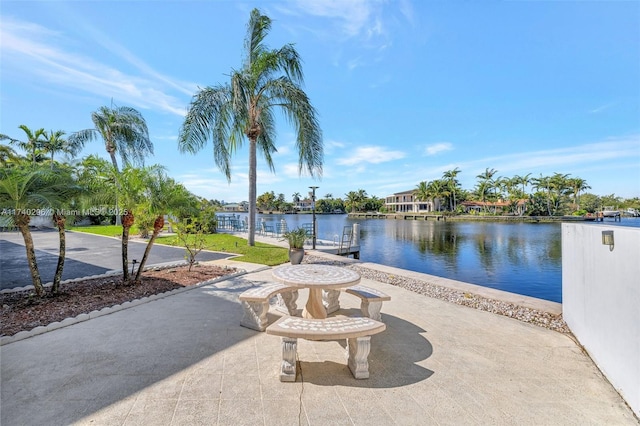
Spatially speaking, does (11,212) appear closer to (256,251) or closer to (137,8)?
(137,8)

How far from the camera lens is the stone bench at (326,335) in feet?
7.58

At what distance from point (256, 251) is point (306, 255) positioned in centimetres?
187

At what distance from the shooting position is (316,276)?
3525 mm

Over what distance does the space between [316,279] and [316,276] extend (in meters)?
0.15

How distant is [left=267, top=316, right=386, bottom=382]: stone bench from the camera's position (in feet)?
7.58

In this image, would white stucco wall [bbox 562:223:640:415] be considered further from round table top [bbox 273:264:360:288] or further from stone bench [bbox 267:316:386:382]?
round table top [bbox 273:264:360:288]

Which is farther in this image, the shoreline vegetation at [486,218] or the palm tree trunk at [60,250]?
the shoreline vegetation at [486,218]

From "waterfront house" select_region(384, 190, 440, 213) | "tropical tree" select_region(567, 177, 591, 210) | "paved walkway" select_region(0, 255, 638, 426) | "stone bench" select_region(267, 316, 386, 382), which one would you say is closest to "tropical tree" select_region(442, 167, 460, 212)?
"waterfront house" select_region(384, 190, 440, 213)

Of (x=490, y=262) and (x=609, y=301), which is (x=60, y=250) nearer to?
(x=609, y=301)

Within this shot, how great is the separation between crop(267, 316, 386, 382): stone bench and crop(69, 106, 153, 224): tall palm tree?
21.9m

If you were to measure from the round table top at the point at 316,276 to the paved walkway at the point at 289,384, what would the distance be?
0.70m

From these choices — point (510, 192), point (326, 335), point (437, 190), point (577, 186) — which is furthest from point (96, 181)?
point (577, 186)

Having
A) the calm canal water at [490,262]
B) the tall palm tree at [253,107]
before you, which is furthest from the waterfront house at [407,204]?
the tall palm tree at [253,107]

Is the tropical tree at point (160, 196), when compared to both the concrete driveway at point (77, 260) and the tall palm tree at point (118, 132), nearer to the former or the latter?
the concrete driveway at point (77, 260)
